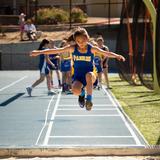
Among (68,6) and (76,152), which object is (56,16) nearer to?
(68,6)

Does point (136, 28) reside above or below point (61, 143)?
above

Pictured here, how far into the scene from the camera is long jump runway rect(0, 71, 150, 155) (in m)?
10.4

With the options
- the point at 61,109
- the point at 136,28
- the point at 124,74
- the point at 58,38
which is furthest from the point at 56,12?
the point at 61,109

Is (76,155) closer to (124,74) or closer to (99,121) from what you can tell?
(99,121)

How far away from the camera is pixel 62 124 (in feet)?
40.9

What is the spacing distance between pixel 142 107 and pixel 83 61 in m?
5.78

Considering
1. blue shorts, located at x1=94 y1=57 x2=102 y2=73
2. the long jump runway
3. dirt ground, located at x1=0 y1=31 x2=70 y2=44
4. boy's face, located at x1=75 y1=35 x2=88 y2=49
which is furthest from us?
dirt ground, located at x1=0 y1=31 x2=70 y2=44

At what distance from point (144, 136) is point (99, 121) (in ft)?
7.50

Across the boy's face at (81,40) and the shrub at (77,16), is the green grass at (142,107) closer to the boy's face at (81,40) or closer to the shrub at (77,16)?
the boy's face at (81,40)

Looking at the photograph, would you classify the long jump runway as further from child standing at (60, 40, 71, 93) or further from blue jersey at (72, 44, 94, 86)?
blue jersey at (72, 44, 94, 86)

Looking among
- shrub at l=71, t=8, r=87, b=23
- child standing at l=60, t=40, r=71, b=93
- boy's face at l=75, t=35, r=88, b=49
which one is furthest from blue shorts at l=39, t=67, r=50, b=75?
shrub at l=71, t=8, r=87, b=23

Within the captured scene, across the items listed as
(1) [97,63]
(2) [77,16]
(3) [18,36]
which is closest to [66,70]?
(1) [97,63]

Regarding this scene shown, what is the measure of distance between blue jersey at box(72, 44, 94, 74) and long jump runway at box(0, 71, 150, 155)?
132cm

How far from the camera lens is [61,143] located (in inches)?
402
